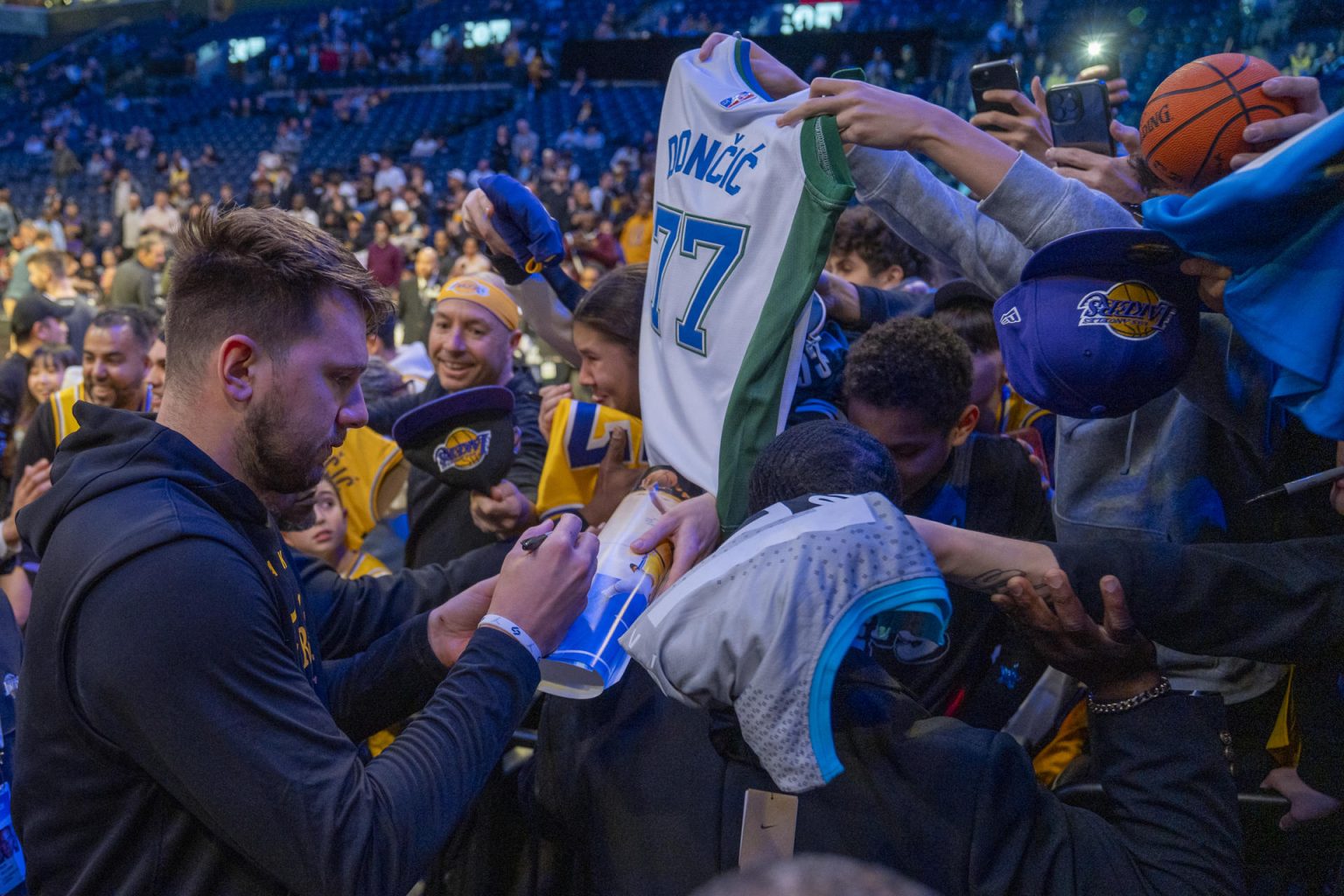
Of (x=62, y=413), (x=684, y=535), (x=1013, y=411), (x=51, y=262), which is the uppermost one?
(x=684, y=535)

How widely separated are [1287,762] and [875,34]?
16.9 meters

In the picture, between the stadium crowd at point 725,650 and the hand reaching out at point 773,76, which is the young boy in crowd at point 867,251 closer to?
the stadium crowd at point 725,650

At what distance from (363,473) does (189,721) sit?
223 cm

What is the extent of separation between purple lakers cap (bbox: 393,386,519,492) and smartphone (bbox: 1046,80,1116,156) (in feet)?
4.37

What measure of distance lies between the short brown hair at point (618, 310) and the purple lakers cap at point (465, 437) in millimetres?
294

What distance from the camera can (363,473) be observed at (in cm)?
345

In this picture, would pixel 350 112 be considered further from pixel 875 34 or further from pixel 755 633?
pixel 755 633

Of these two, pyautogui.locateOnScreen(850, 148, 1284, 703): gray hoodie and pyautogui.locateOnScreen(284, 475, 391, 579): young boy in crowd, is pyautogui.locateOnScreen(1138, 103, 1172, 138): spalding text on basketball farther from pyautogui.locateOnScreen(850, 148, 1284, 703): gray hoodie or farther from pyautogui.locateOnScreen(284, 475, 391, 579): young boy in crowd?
pyautogui.locateOnScreen(284, 475, 391, 579): young boy in crowd

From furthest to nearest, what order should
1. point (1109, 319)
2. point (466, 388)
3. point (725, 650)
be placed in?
1. point (466, 388)
2. point (1109, 319)
3. point (725, 650)

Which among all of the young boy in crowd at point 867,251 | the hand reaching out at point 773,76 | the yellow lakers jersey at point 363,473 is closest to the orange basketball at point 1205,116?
the hand reaching out at point 773,76

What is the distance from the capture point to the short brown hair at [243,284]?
5.05 ft

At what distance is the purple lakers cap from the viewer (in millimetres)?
2520

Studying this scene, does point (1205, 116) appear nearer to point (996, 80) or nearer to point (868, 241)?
point (996, 80)

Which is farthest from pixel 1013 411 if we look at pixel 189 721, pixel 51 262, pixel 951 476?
pixel 51 262
